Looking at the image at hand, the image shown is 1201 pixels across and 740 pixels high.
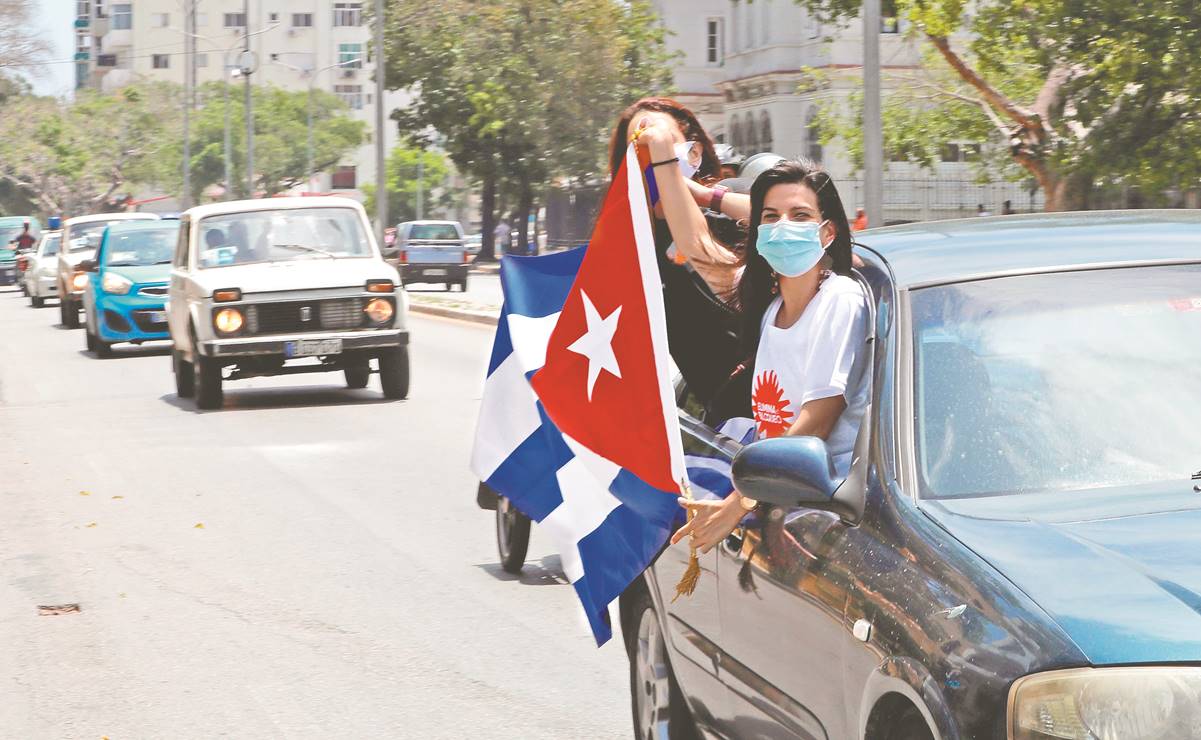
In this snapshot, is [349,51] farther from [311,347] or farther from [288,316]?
[311,347]

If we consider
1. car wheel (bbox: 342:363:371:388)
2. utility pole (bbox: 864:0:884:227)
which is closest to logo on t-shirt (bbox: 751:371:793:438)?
car wheel (bbox: 342:363:371:388)

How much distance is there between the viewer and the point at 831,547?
3812 mm

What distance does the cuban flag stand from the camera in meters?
4.91

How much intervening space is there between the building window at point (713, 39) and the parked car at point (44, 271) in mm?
34473

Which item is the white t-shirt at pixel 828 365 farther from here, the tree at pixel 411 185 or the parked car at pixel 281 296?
the tree at pixel 411 185

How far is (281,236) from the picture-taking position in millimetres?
17797

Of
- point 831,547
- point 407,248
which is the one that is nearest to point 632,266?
point 831,547

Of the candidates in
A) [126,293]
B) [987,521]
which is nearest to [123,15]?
[126,293]

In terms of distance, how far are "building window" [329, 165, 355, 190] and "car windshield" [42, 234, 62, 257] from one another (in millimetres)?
96417

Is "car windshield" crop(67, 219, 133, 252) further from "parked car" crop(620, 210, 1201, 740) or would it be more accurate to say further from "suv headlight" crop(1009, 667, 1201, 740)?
"suv headlight" crop(1009, 667, 1201, 740)

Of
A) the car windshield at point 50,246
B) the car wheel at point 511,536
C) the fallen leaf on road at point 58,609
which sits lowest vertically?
the fallen leaf on road at point 58,609

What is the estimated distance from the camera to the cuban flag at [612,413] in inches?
193

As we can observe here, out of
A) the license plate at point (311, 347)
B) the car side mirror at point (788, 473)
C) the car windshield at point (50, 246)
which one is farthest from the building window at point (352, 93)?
the car side mirror at point (788, 473)

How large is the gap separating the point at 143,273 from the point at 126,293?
1.40ft
